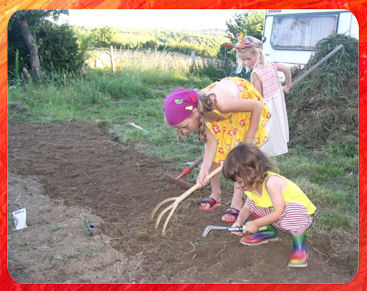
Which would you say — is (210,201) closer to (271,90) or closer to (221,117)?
(221,117)

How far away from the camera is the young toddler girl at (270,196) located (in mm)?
2205

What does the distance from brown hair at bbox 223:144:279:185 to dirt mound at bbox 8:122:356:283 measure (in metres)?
0.49

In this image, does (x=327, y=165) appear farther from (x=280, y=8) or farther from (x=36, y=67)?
(x=36, y=67)

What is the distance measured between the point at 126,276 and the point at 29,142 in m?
2.58

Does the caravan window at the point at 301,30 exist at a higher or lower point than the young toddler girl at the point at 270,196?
higher

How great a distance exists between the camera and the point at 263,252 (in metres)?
2.34

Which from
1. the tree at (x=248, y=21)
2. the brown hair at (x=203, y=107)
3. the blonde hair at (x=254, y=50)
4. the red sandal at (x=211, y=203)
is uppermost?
the tree at (x=248, y=21)

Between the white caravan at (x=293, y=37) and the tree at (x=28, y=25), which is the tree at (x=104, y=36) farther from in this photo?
the white caravan at (x=293, y=37)

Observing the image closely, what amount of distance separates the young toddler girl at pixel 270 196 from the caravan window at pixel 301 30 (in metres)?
0.72

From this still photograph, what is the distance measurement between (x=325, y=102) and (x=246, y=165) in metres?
2.53

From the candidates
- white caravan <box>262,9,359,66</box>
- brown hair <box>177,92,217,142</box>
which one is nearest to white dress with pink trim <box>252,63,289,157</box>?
white caravan <box>262,9,359,66</box>

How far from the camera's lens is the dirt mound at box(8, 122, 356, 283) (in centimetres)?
208

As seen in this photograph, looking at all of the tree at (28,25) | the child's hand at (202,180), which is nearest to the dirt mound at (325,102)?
the child's hand at (202,180)

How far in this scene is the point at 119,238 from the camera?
2.56m
